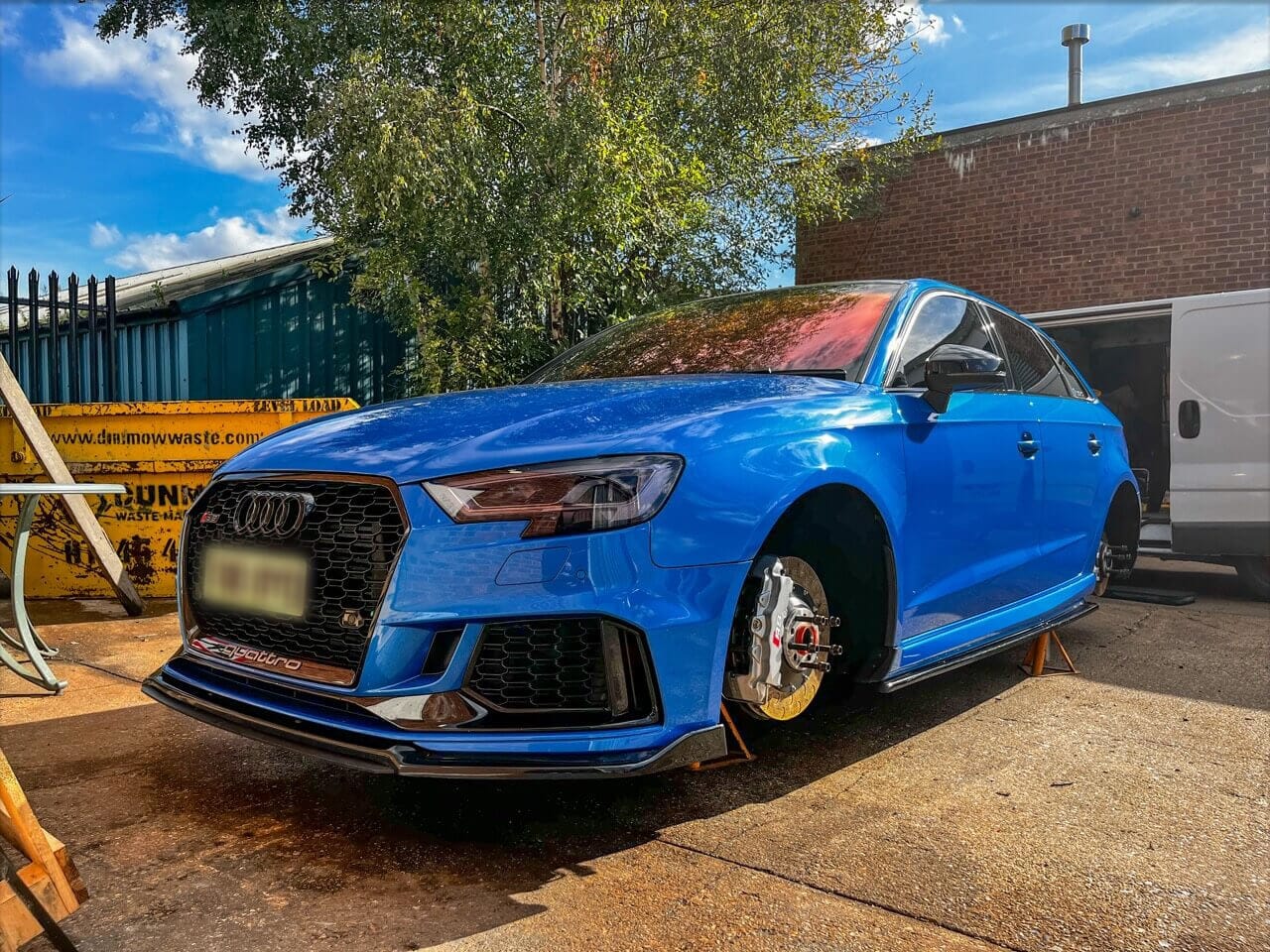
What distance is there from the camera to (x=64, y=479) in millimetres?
5203

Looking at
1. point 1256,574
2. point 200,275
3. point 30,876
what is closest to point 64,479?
point 30,876

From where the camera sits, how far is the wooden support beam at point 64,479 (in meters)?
5.12

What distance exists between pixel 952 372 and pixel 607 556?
5.04 feet

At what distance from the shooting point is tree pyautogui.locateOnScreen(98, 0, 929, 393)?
7328mm

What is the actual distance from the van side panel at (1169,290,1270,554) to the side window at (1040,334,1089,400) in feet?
6.90

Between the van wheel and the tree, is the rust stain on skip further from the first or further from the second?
the van wheel

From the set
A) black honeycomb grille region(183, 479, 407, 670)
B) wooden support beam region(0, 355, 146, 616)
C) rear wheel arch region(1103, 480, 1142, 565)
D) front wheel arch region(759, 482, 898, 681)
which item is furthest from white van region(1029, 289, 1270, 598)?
wooden support beam region(0, 355, 146, 616)

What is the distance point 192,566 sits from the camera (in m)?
2.78

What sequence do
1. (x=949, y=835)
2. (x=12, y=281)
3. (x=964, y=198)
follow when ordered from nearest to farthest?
(x=949, y=835) → (x=12, y=281) → (x=964, y=198)

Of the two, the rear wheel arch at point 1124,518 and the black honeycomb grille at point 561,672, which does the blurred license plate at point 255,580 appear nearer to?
the black honeycomb grille at point 561,672

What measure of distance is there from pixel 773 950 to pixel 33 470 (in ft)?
19.0

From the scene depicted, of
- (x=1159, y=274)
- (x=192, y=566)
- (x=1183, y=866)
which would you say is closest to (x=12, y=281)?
(x=192, y=566)

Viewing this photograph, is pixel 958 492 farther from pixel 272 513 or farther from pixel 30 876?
pixel 30 876

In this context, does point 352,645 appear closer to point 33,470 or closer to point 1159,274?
point 33,470
